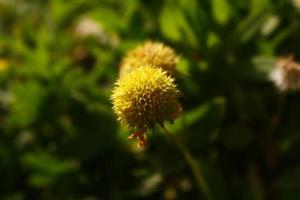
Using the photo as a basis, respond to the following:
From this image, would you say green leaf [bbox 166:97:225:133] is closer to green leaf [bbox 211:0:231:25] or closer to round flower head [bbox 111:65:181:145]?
green leaf [bbox 211:0:231:25]

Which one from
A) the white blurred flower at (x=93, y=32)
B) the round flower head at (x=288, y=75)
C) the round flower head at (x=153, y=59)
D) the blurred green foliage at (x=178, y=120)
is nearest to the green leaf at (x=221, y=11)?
the blurred green foliage at (x=178, y=120)

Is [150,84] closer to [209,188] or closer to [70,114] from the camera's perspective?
[209,188]

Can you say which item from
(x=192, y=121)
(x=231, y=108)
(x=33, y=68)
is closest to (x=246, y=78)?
(x=231, y=108)

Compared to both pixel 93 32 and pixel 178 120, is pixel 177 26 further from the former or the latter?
pixel 93 32

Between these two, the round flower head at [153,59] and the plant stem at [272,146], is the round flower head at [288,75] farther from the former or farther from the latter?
the round flower head at [153,59]

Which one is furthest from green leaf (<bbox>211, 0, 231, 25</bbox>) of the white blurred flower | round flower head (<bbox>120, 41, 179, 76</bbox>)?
the white blurred flower

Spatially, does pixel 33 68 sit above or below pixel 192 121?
above
